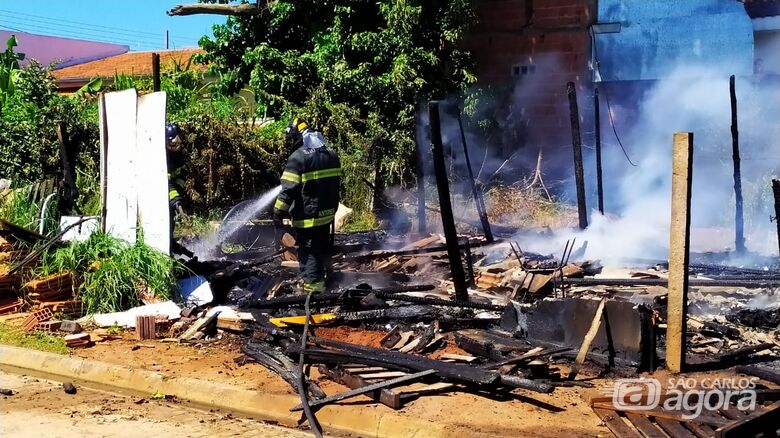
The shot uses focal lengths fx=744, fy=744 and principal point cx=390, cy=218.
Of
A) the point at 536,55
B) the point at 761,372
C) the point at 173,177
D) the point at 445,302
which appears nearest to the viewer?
the point at 761,372

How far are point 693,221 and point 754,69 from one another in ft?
10.5

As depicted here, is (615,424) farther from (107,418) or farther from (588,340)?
(107,418)

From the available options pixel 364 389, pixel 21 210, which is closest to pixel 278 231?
pixel 21 210

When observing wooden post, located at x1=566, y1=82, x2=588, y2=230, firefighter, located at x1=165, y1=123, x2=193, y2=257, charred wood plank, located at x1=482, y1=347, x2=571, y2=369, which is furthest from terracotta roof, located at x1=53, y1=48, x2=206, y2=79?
charred wood plank, located at x1=482, y1=347, x2=571, y2=369

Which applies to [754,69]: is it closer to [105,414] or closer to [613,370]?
[613,370]

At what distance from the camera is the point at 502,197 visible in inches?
Answer: 588

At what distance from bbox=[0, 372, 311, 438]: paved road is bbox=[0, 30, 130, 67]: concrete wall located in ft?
122

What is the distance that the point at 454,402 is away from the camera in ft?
17.6

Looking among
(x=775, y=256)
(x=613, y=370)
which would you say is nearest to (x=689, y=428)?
(x=613, y=370)

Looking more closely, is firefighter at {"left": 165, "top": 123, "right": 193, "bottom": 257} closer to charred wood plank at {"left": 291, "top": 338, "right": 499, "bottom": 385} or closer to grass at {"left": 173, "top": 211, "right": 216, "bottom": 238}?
grass at {"left": 173, "top": 211, "right": 216, "bottom": 238}

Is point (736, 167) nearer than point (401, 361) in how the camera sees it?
No

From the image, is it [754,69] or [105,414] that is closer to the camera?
[105,414]

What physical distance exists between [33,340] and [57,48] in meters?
40.6

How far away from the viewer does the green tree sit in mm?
15156
